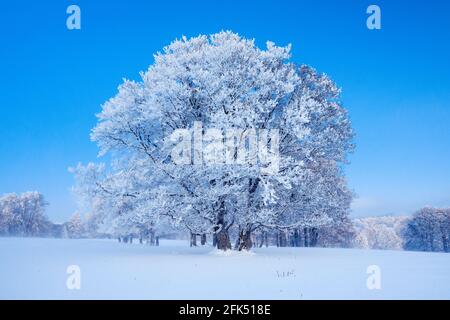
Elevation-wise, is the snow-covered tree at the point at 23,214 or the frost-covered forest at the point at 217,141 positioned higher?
the frost-covered forest at the point at 217,141

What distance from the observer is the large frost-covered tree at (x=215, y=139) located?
26875mm

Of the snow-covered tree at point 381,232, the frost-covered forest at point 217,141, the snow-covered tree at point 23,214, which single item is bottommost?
the snow-covered tree at point 381,232

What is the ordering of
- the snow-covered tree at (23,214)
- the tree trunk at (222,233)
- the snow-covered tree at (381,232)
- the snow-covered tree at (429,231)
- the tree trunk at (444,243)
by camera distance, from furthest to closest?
the snow-covered tree at (381,232) < the snow-covered tree at (23,214) < the snow-covered tree at (429,231) < the tree trunk at (444,243) < the tree trunk at (222,233)

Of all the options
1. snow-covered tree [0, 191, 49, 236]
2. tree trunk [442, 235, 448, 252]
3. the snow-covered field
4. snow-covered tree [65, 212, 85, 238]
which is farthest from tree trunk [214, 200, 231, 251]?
snow-covered tree [65, 212, 85, 238]

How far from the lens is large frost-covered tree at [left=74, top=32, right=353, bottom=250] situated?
26875 millimetres

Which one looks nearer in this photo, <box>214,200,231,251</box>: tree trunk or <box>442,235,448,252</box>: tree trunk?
<box>214,200,231,251</box>: tree trunk

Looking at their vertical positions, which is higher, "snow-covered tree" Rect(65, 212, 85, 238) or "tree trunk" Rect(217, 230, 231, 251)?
"tree trunk" Rect(217, 230, 231, 251)

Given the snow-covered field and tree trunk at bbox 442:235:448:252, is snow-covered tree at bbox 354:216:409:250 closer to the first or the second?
tree trunk at bbox 442:235:448:252

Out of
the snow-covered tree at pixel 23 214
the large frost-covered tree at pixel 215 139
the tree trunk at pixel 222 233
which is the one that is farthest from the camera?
the snow-covered tree at pixel 23 214

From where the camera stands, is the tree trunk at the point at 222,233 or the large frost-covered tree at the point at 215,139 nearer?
the large frost-covered tree at the point at 215,139

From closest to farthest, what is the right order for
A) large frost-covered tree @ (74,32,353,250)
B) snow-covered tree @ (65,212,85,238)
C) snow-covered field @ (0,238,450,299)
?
snow-covered field @ (0,238,450,299)
large frost-covered tree @ (74,32,353,250)
snow-covered tree @ (65,212,85,238)

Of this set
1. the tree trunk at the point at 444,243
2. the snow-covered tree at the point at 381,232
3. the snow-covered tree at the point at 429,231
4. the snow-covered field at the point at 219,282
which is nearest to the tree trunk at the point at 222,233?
the snow-covered field at the point at 219,282

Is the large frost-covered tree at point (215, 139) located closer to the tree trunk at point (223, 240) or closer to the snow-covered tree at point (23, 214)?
the tree trunk at point (223, 240)

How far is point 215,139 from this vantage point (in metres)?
26.5
